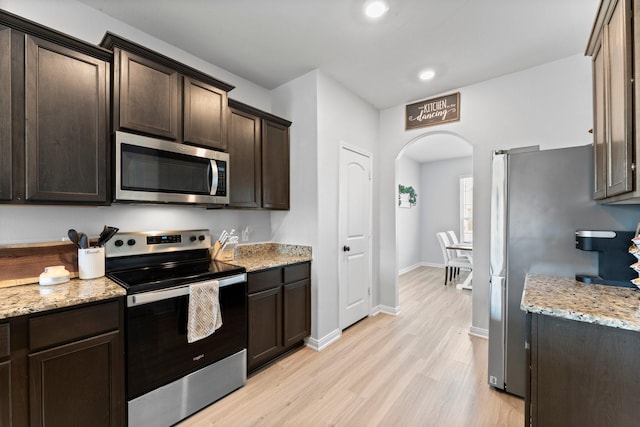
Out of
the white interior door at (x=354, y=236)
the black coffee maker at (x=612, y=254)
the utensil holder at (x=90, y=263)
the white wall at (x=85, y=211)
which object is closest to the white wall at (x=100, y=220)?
the white wall at (x=85, y=211)

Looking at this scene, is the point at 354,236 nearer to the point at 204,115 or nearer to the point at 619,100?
the point at 204,115

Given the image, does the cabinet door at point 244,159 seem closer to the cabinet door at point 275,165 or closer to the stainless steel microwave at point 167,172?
the cabinet door at point 275,165

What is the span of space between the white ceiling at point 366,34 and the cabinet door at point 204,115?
48 centimetres

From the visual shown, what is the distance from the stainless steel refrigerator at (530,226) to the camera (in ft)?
5.55

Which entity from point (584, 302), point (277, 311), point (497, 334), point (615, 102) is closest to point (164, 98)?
point (277, 311)

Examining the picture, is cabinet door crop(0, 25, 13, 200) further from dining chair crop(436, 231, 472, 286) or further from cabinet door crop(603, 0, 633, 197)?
dining chair crop(436, 231, 472, 286)

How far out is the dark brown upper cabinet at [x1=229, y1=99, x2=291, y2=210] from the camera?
8.25 ft

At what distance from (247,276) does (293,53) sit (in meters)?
2.03

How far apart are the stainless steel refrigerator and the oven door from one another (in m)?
2.01

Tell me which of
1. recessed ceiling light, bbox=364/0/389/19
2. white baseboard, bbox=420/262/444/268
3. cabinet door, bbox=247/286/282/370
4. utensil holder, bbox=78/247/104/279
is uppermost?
recessed ceiling light, bbox=364/0/389/19

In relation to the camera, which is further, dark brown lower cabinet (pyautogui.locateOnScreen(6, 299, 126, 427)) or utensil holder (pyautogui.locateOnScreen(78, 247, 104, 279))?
utensil holder (pyautogui.locateOnScreen(78, 247, 104, 279))

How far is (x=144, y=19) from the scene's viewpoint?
2051mm

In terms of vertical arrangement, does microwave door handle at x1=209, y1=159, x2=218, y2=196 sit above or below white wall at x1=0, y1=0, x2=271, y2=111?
below

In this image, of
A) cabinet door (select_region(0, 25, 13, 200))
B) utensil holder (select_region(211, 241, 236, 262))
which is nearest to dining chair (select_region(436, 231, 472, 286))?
utensil holder (select_region(211, 241, 236, 262))
